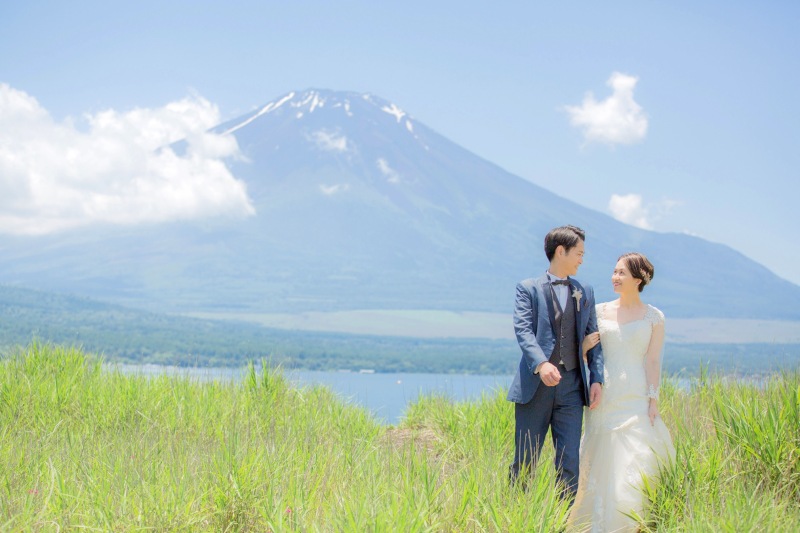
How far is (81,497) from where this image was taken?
Result: 16.1 ft

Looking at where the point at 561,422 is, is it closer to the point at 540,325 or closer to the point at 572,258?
the point at 540,325

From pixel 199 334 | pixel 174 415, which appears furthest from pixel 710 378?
pixel 199 334

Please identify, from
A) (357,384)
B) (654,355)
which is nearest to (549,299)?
(654,355)

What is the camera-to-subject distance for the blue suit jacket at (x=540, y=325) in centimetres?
539

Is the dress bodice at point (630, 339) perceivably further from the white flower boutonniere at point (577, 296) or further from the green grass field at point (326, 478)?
the green grass field at point (326, 478)

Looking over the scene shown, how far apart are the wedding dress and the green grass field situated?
14 centimetres

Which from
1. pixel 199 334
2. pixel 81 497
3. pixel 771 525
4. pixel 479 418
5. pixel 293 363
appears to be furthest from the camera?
pixel 199 334

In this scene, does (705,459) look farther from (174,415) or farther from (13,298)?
(13,298)

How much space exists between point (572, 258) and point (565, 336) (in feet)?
1.55

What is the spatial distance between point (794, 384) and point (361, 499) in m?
3.81

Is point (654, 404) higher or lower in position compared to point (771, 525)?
higher

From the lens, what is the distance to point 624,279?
5543mm

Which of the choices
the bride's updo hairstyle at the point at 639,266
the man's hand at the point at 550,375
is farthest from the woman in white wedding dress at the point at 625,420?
the man's hand at the point at 550,375

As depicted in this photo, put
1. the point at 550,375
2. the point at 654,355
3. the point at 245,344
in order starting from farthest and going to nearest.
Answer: the point at 245,344, the point at 654,355, the point at 550,375
